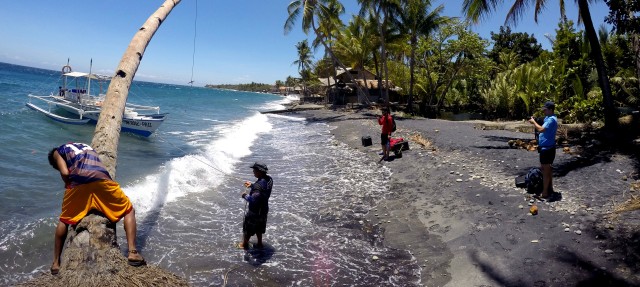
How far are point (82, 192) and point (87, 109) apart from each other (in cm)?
1976

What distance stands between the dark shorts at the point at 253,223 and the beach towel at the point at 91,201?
2.14 m

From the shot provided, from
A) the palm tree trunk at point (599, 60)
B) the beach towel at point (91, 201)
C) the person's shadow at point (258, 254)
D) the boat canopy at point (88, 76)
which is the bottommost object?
the person's shadow at point (258, 254)

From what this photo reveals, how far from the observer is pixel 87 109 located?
20.8 m

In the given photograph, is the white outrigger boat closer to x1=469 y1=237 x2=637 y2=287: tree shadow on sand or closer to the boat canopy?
the boat canopy

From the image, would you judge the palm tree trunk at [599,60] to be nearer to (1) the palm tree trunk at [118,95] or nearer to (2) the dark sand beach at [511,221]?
(2) the dark sand beach at [511,221]

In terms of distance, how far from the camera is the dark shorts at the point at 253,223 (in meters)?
5.92

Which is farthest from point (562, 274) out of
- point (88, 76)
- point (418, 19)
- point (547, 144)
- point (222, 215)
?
point (418, 19)

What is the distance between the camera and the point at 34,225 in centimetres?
640

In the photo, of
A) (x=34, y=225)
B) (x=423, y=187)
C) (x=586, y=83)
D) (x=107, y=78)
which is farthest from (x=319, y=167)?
(x=586, y=83)

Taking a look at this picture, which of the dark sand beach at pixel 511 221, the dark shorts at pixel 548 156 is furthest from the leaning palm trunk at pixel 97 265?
the dark shorts at pixel 548 156

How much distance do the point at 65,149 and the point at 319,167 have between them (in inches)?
348

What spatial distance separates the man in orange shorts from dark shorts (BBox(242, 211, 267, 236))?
208cm

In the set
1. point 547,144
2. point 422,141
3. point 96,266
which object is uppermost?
point 547,144

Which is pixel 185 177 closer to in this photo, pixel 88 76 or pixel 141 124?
pixel 141 124
